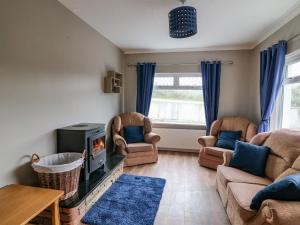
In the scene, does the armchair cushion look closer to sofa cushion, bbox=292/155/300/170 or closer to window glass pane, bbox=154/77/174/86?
sofa cushion, bbox=292/155/300/170

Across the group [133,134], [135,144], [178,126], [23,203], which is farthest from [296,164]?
[178,126]

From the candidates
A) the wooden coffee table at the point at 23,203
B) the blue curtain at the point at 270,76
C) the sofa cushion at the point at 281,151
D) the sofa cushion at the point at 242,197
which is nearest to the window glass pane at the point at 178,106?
the blue curtain at the point at 270,76

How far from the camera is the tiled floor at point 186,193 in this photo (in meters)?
2.22

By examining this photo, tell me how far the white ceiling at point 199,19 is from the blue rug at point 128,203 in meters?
2.50

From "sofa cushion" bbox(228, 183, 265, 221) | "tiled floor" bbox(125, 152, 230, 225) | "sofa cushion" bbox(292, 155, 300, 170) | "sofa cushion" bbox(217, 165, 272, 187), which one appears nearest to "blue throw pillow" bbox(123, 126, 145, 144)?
"tiled floor" bbox(125, 152, 230, 225)

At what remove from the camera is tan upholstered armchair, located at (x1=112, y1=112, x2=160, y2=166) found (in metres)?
3.77

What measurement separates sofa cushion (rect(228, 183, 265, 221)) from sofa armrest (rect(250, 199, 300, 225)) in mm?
209

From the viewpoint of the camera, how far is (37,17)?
2.17 metres

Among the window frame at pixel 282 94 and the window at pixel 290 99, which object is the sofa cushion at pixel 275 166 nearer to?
the window at pixel 290 99

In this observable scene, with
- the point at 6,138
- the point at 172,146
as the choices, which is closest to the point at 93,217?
the point at 6,138

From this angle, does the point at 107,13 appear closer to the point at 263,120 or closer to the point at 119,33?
the point at 119,33

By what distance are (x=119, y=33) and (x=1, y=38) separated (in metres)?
2.17

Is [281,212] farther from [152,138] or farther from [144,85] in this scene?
[144,85]

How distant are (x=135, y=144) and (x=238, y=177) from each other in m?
2.13
